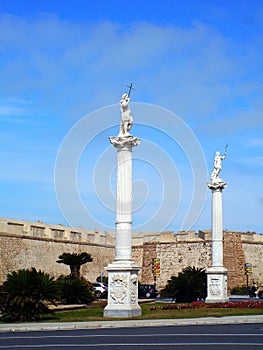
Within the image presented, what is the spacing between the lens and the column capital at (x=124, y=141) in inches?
922

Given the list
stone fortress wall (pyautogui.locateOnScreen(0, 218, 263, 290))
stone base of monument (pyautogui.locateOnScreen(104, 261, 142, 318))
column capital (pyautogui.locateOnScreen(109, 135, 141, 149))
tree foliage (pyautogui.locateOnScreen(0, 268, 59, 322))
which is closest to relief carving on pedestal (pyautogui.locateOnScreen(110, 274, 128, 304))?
stone base of monument (pyautogui.locateOnScreen(104, 261, 142, 318))

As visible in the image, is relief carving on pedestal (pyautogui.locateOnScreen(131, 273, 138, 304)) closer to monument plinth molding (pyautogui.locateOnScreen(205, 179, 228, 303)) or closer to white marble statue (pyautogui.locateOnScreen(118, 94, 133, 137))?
white marble statue (pyautogui.locateOnScreen(118, 94, 133, 137))

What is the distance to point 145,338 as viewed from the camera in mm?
14938

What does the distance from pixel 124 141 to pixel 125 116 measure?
1.07 metres

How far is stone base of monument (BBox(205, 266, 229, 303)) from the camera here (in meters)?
32.7

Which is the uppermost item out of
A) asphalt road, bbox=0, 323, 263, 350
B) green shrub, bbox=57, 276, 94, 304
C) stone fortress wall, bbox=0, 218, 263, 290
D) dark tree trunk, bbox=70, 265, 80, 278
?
stone fortress wall, bbox=0, 218, 263, 290

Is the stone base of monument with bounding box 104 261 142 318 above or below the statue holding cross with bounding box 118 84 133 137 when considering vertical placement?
below

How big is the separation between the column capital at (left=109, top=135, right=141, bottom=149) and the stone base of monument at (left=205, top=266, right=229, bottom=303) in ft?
39.4

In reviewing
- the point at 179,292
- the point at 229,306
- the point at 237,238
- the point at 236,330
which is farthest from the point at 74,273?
the point at 237,238

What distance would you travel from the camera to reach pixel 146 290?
4762 cm

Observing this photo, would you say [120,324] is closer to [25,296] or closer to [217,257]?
[25,296]

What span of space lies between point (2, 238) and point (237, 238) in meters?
23.8

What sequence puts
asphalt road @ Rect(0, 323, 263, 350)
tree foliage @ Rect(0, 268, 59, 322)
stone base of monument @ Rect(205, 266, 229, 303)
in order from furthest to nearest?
stone base of monument @ Rect(205, 266, 229, 303), tree foliage @ Rect(0, 268, 59, 322), asphalt road @ Rect(0, 323, 263, 350)

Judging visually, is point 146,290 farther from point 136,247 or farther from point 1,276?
point 136,247
